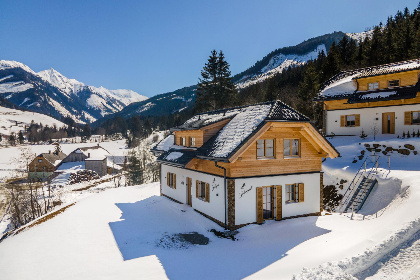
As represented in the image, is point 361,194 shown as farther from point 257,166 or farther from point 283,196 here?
point 257,166

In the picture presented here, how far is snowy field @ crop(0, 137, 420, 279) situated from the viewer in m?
9.60

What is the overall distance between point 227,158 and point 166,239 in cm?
536

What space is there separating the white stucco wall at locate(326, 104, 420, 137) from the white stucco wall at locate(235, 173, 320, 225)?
1493 centimetres

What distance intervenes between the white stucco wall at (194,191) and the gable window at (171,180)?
27 cm

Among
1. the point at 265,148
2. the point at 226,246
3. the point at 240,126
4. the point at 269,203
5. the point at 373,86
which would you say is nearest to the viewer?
the point at 226,246

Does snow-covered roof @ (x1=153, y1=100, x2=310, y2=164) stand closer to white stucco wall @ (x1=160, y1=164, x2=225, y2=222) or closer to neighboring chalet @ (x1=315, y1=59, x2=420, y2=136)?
white stucco wall @ (x1=160, y1=164, x2=225, y2=222)

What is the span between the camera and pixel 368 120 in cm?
2734

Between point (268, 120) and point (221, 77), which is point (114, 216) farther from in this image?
point (221, 77)

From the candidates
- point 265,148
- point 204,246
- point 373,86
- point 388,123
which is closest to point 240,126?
point 265,148

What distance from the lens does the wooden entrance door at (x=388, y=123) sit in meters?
25.9

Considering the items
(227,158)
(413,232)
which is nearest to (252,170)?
(227,158)

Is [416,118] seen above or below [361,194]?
above

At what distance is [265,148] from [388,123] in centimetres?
1860

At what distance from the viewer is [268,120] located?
14266mm
